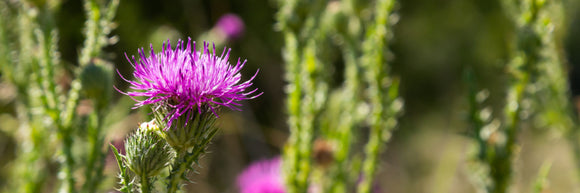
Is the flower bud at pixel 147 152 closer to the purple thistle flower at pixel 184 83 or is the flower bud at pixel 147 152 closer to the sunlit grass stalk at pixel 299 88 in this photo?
the purple thistle flower at pixel 184 83

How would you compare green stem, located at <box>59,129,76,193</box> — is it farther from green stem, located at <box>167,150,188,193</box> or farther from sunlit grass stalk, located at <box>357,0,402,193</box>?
sunlit grass stalk, located at <box>357,0,402,193</box>

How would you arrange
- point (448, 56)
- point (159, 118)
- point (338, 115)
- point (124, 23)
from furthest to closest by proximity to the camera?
point (448, 56), point (124, 23), point (338, 115), point (159, 118)

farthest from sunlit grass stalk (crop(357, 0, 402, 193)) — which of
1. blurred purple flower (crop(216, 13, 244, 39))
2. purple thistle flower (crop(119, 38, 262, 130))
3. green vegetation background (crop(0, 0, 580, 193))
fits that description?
blurred purple flower (crop(216, 13, 244, 39))

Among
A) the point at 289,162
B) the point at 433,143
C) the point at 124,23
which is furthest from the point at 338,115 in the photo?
the point at 433,143

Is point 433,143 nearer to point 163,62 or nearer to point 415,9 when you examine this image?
point 415,9

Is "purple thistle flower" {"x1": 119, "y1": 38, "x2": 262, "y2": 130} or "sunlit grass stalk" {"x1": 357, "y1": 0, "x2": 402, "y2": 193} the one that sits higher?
"sunlit grass stalk" {"x1": 357, "y1": 0, "x2": 402, "y2": 193}
